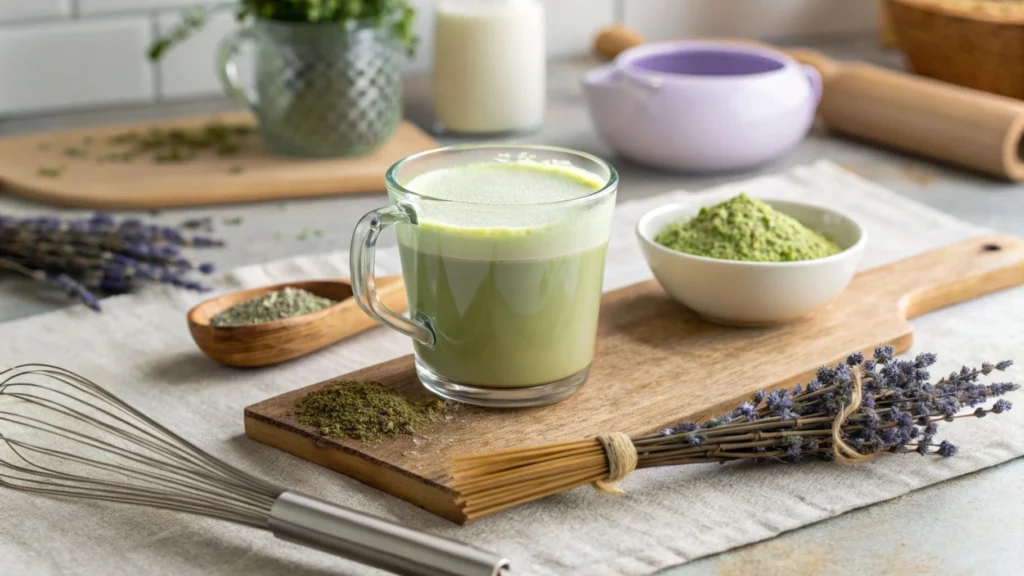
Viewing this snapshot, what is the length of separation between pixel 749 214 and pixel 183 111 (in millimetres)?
1096

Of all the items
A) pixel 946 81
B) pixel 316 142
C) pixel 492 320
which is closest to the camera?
pixel 492 320

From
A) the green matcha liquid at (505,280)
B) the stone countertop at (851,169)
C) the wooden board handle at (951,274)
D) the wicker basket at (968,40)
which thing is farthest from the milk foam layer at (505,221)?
the wicker basket at (968,40)

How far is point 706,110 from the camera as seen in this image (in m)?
1.49

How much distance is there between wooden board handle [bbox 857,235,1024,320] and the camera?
3.67 ft

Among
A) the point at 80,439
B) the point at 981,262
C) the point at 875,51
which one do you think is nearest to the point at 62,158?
the point at 80,439

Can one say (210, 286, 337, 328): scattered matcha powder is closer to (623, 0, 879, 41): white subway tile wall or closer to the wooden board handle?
the wooden board handle

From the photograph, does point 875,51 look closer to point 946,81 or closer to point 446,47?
point 946,81

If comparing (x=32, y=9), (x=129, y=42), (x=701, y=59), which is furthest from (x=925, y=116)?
(x=32, y=9)

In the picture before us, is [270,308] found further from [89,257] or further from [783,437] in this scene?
[783,437]

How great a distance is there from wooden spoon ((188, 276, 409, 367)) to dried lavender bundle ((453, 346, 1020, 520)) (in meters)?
0.27

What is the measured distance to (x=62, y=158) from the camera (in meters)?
1.57

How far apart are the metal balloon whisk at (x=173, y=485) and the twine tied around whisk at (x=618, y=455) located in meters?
0.14

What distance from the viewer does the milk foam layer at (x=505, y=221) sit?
841mm

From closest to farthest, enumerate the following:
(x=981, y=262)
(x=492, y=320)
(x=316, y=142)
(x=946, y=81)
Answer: (x=492, y=320) < (x=981, y=262) < (x=316, y=142) < (x=946, y=81)
